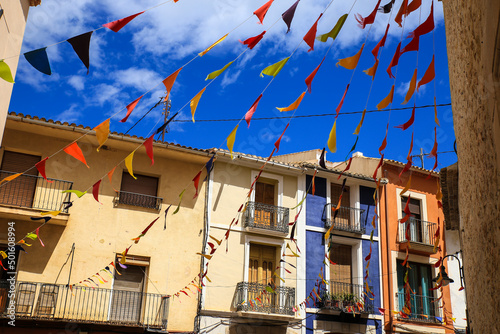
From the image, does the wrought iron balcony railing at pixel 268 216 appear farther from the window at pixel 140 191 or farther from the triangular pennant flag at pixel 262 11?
the triangular pennant flag at pixel 262 11

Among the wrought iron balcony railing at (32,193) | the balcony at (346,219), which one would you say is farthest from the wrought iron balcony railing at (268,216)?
the wrought iron balcony railing at (32,193)

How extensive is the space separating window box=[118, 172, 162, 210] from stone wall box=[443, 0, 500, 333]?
11269 mm

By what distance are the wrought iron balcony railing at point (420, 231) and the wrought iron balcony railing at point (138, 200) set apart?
8.20m

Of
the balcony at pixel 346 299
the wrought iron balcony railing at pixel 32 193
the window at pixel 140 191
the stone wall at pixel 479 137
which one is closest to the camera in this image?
the stone wall at pixel 479 137

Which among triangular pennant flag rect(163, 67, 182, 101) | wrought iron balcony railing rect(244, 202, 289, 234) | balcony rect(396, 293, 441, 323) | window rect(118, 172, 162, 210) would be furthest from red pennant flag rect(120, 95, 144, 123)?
balcony rect(396, 293, 441, 323)

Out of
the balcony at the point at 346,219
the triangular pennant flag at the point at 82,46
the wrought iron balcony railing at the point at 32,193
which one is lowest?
the triangular pennant flag at the point at 82,46

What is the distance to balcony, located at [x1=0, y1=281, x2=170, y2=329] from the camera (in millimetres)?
12461

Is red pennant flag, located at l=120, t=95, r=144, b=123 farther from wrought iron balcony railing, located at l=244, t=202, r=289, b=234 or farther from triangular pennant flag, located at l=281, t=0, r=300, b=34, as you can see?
wrought iron balcony railing, located at l=244, t=202, r=289, b=234

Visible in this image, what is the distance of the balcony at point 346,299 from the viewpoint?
15.9m

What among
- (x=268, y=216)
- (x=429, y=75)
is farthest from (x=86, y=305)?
(x=429, y=75)

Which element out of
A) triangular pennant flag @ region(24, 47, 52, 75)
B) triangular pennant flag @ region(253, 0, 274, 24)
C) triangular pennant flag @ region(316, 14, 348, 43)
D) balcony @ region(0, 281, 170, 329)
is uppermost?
triangular pennant flag @ region(253, 0, 274, 24)

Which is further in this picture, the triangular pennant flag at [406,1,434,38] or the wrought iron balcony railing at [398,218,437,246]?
the wrought iron balcony railing at [398,218,437,246]

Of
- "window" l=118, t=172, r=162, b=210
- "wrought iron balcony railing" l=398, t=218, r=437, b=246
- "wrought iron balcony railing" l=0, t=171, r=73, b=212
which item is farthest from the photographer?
"wrought iron balcony railing" l=398, t=218, r=437, b=246

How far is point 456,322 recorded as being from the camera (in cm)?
1762
